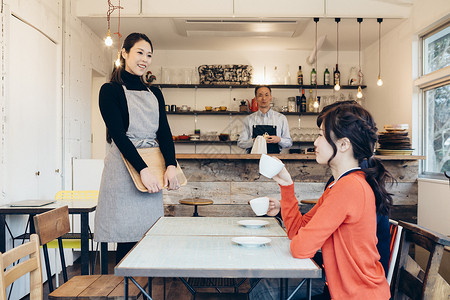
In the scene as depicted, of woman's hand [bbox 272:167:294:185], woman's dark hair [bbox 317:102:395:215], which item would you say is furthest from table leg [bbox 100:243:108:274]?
woman's dark hair [bbox 317:102:395:215]

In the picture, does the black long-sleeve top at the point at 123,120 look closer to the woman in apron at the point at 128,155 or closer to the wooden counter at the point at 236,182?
the woman in apron at the point at 128,155

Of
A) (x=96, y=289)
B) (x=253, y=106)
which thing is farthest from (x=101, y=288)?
(x=253, y=106)

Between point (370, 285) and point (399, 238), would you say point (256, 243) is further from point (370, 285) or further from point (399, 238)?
point (399, 238)

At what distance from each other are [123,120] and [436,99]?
3629mm

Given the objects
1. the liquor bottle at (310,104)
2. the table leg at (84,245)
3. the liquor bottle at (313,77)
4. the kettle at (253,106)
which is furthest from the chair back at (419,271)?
the liquor bottle at (313,77)

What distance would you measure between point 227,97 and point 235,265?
5.25 m

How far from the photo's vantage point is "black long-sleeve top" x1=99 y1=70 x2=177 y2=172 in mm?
1766

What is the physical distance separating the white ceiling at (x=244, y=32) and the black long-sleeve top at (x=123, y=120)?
2944 millimetres

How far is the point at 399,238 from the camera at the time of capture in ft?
4.65

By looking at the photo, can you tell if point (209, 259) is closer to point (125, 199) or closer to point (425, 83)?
point (125, 199)

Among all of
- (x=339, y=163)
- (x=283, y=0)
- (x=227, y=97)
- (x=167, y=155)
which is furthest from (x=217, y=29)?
(x=339, y=163)

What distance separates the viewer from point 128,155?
1763 mm

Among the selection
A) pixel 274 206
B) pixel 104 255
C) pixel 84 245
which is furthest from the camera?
pixel 84 245

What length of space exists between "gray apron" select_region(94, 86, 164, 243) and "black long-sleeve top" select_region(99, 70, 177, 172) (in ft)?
0.11
